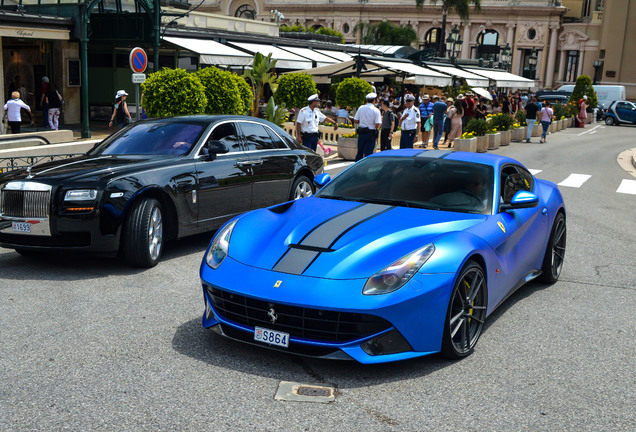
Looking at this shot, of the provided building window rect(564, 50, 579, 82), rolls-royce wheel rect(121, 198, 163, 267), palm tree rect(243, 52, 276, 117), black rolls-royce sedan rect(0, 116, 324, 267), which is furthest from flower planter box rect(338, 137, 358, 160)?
building window rect(564, 50, 579, 82)

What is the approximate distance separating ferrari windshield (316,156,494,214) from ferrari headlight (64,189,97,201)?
2.35 metres

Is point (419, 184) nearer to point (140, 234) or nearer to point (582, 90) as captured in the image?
point (140, 234)

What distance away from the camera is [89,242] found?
7.11m

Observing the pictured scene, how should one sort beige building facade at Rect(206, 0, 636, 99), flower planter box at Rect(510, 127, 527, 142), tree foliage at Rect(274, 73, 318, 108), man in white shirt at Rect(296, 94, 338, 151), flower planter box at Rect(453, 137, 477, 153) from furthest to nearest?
beige building facade at Rect(206, 0, 636, 99), flower planter box at Rect(510, 127, 527, 142), tree foliage at Rect(274, 73, 318, 108), flower planter box at Rect(453, 137, 477, 153), man in white shirt at Rect(296, 94, 338, 151)

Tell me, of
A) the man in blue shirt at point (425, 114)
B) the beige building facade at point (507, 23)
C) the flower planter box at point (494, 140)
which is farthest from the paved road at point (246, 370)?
the beige building facade at point (507, 23)

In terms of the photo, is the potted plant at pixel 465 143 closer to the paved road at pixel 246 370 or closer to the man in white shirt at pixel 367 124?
the man in white shirt at pixel 367 124

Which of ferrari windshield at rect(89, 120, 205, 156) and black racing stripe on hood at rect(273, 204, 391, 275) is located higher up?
ferrari windshield at rect(89, 120, 205, 156)

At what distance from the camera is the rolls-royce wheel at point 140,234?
286 inches

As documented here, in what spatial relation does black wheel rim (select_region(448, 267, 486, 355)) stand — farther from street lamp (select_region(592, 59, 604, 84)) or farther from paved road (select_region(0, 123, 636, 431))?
street lamp (select_region(592, 59, 604, 84))

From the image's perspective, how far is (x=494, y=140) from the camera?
86.3ft

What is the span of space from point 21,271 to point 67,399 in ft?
11.5

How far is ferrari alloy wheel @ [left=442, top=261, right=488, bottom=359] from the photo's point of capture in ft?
16.1

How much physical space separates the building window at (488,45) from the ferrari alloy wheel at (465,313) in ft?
344

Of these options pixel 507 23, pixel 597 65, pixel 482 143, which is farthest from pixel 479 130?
pixel 507 23
